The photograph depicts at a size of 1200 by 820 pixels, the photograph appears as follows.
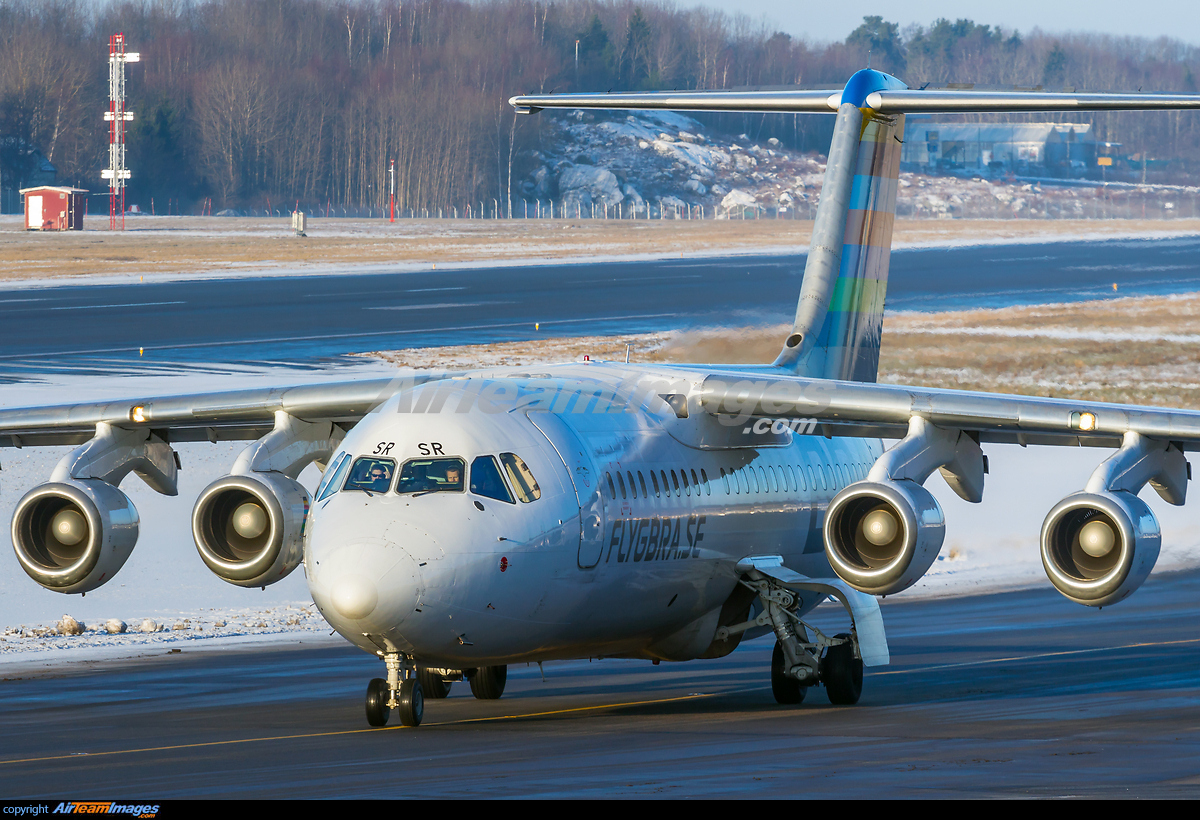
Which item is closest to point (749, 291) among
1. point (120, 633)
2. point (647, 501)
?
point (120, 633)

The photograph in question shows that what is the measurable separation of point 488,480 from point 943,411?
14.0 ft

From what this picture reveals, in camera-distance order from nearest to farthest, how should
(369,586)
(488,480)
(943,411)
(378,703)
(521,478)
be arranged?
1. (369,586)
2. (488,480)
3. (521,478)
4. (378,703)
5. (943,411)

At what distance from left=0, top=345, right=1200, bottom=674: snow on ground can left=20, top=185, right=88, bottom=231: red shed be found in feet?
179

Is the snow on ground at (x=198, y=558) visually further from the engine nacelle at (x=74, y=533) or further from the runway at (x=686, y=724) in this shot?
the engine nacelle at (x=74, y=533)

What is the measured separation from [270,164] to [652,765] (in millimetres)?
122111

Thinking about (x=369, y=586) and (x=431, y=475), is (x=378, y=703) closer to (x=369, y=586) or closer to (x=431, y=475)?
(x=369, y=586)

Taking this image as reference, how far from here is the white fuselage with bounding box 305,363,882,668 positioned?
46.5 ft

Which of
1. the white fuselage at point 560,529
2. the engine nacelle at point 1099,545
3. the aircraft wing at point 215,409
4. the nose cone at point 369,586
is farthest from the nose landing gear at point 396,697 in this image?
the engine nacelle at point 1099,545

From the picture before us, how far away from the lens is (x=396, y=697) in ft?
49.9

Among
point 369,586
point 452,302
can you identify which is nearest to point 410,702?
point 369,586

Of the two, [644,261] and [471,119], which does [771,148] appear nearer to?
[471,119]

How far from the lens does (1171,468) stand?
16.3m

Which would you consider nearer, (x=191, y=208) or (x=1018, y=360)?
(x=1018, y=360)

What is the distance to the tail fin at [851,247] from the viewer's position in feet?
70.6
